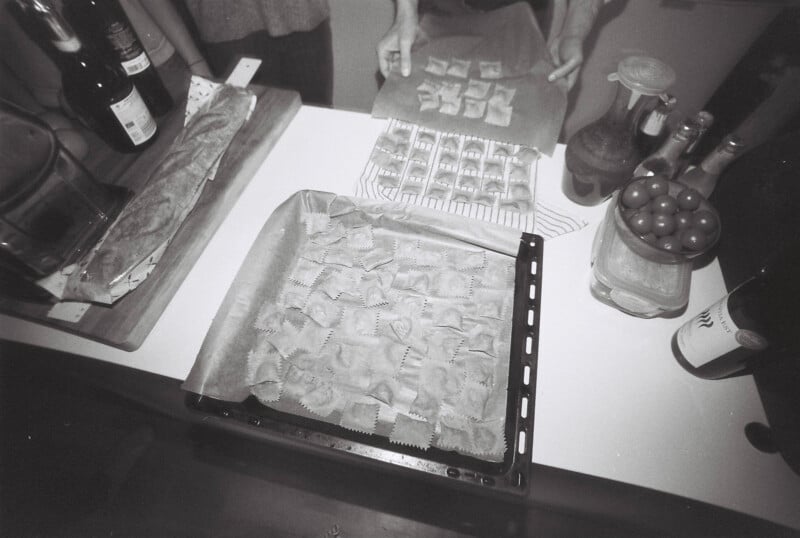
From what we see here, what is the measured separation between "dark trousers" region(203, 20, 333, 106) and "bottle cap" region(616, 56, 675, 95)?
0.93 m

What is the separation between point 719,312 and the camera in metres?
0.55

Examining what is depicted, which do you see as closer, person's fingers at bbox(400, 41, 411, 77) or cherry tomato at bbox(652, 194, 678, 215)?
cherry tomato at bbox(652, 194, 678, 215)

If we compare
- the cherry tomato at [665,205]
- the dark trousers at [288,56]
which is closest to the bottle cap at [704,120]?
the cherry tomato at [665,205]

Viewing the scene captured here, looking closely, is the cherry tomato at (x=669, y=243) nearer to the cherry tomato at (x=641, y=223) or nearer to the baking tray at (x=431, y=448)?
the cherry tomato at (x=641, y=223)

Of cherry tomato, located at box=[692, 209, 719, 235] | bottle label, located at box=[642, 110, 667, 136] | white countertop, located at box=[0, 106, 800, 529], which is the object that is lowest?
white countertop, located at box=[0, 106, 800, 529]

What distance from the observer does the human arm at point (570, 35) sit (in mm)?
1022

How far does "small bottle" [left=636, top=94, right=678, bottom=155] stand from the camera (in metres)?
0.65

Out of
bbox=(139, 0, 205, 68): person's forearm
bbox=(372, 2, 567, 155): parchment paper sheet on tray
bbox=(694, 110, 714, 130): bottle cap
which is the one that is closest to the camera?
bbox=(694, 110, 714, 130): bottle cap

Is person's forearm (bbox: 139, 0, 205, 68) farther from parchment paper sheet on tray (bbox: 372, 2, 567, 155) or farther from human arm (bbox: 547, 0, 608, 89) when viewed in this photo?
human arm (bbox: 547, 0, 608, 89)

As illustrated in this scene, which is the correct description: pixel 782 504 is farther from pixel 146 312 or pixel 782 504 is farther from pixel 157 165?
pixel 157 165

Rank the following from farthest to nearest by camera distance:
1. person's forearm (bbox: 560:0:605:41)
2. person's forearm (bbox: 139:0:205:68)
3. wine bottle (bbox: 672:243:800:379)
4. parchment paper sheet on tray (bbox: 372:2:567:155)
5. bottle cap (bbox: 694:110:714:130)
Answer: person's forearm (bbox: 139:0:205:68) < person's forearm (bbox: 560:0:605:41) < parchment paper sheet on tray (bbox: 372:2:567:155) < bottle cap (bbox: 694:110:714:130) < wine bottle (bbox: 672:243:800:379)

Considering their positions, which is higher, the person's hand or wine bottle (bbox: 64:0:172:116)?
wine bottle (bbox: 64:0:172:116)

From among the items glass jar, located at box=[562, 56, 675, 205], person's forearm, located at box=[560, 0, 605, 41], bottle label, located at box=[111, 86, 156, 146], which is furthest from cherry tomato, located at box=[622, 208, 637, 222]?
bottle label, located at box=[111, 86, 156, 146]

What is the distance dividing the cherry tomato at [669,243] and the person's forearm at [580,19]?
2.44ft
